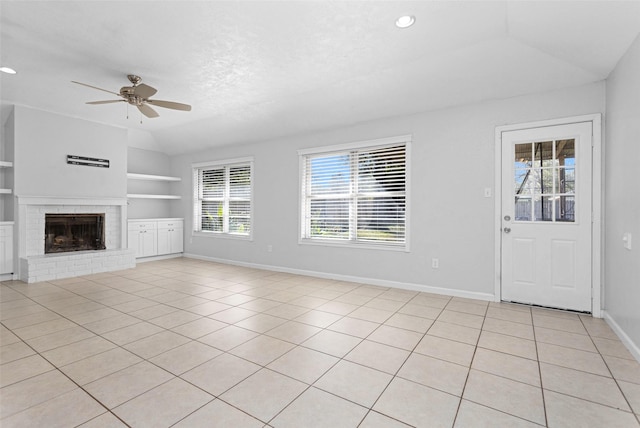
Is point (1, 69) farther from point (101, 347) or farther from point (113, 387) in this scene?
point (113, 387)

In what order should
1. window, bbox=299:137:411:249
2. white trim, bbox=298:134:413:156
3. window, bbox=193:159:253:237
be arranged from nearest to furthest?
white trim, bbox=298:134:413:156
window, bbox=299:137:411:249
window, bbox=193:159:253:237

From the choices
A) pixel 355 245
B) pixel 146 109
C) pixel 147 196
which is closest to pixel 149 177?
pixel 147 196

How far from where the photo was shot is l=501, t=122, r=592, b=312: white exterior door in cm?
343

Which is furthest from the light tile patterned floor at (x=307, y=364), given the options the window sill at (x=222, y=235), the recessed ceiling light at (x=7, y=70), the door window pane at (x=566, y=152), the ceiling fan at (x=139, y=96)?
the recessed ceiling light at (x=7, y=70)

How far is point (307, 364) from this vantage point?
2.34m

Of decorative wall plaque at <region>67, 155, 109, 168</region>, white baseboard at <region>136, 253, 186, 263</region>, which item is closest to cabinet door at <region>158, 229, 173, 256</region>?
white baseboard at <region>136, 253, 186, 263</region>

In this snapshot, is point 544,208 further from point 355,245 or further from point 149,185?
point 149,185

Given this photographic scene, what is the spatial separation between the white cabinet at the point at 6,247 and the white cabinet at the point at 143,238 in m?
1.83

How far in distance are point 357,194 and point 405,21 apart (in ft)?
8.90

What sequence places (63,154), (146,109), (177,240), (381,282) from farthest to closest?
(177,240) < (63,154) < (381,282) < (146,109)

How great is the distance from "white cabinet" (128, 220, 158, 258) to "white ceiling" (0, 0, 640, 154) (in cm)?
273

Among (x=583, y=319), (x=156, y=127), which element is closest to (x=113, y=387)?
(x=583, y=319)

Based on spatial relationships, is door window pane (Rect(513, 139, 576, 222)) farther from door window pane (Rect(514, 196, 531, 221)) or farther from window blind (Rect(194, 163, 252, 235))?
window blind (Rect(194, 163, 252, 235))

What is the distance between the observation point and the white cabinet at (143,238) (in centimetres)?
667
